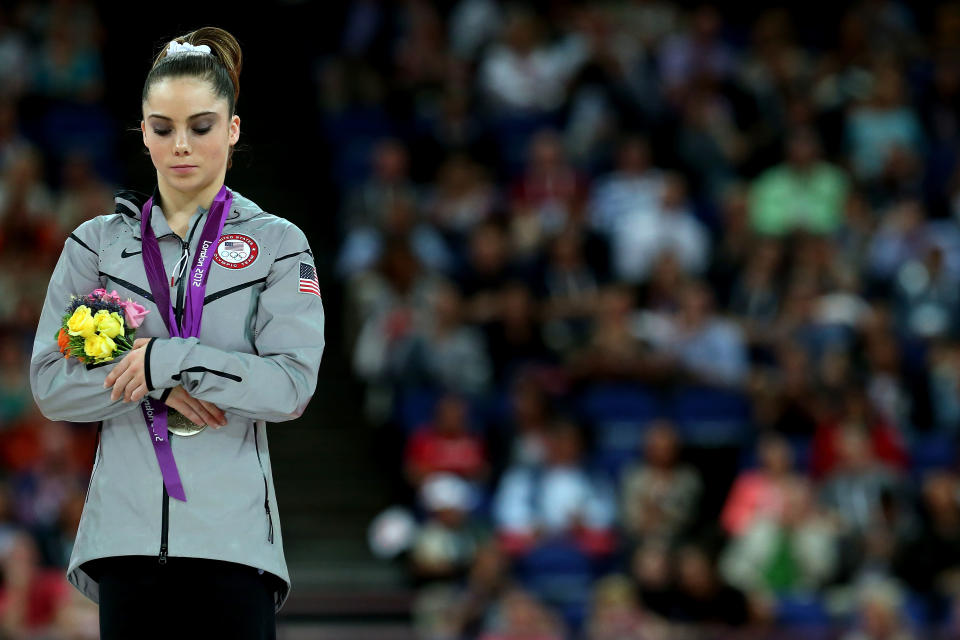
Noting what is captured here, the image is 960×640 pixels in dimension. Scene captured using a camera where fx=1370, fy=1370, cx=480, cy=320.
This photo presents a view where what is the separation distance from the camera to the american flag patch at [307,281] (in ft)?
10.4

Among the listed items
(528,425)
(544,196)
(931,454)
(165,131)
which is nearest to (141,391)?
(165,131)

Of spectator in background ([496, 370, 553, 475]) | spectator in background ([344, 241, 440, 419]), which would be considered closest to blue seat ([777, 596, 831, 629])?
spectator in background ([496, 370, 553, 475])

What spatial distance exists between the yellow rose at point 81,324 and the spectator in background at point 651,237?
9.06 m

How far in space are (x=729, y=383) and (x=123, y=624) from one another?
27.6 ft

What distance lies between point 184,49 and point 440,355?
7.69m

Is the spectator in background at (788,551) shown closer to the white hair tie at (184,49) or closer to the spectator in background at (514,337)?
the spectator in background at (514,337)

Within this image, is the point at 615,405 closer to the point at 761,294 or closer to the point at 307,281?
the point at 761,294

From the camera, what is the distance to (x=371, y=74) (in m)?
13.5

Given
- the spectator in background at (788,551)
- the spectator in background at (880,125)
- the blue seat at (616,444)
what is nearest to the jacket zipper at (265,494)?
the spectator in background at (788,551)

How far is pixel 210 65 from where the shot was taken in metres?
3.15

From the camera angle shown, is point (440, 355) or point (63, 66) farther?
point (63, 66)

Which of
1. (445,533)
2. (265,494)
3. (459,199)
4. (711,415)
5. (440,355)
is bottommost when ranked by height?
(445,533)

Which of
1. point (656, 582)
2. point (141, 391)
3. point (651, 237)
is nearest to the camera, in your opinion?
point (141, 391)

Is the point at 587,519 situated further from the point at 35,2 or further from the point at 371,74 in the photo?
the point at 35,2
